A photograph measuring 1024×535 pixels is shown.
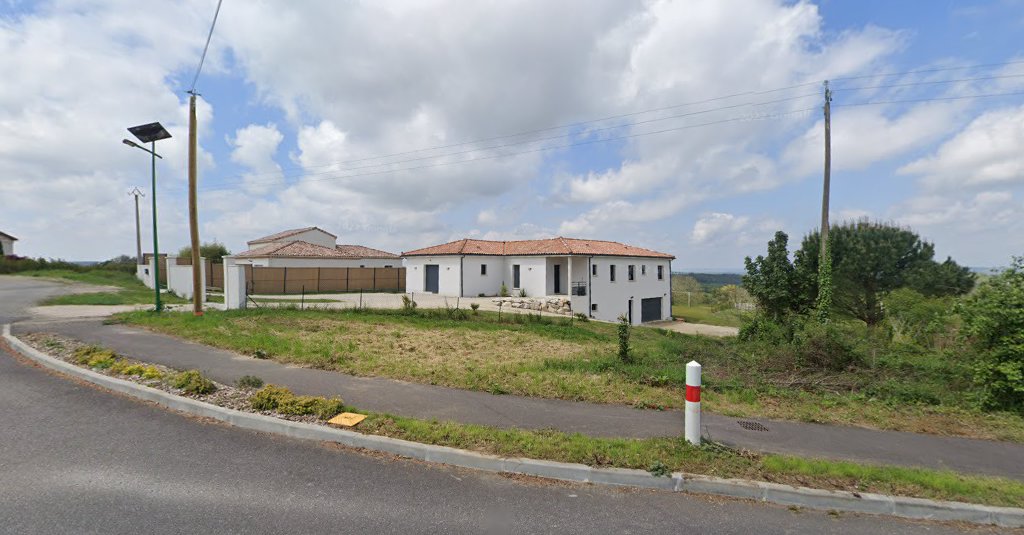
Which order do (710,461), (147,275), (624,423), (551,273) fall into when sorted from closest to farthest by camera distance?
1. (710,461)
2. (624,423)
3. (551,273)
4. (147,275)

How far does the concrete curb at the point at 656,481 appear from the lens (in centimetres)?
360

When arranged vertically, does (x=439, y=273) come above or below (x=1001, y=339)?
above

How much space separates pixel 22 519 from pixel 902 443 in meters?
8.07

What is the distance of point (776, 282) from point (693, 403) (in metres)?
12.8

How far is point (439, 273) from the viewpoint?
32812mm

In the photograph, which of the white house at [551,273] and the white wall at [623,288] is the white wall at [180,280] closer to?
the white house at [551,273]

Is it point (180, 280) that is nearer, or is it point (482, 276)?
point (180, 280)

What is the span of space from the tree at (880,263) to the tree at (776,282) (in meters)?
13.2

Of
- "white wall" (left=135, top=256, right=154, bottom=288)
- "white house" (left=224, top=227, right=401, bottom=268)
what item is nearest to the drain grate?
"white house" (left=224, top=227, right=401, bottom=268)

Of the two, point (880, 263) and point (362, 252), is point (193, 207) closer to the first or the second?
point (362, 252)

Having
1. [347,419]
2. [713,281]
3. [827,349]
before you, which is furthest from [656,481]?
Result: [713,281]

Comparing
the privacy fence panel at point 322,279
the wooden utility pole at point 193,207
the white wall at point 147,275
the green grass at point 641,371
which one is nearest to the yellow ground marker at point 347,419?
the green grass at point 641,371

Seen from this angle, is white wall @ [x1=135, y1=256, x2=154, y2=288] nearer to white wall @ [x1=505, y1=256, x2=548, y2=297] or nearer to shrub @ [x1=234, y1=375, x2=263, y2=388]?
white wall @ [x1=505, y1=256, x2=548, y2=297]

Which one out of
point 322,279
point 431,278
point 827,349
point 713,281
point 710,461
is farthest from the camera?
point 713,281
